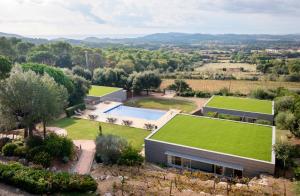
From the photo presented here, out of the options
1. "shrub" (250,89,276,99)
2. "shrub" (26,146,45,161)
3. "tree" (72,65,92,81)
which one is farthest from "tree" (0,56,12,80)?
"shrub" (250,89,276,99)

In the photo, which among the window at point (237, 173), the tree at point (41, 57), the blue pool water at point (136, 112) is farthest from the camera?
the tree at point (41, 57)

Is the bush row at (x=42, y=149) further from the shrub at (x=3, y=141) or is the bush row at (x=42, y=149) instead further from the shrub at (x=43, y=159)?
the shrub at (x=3, y=141)

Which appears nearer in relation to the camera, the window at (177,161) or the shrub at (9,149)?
the window at (177,161)

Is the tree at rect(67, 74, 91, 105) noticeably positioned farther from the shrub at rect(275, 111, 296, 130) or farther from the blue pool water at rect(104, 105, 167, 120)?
the shrub at rect(275, 111, 296, 130)

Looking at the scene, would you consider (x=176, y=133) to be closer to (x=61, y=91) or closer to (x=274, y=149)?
(x=274, y=149)

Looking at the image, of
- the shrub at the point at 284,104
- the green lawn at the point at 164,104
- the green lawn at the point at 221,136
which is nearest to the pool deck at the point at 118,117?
the green lawn at the point at 164,104

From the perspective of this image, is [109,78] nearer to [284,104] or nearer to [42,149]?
[284,104]
